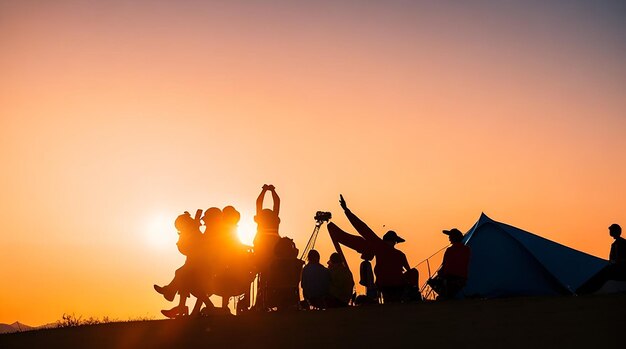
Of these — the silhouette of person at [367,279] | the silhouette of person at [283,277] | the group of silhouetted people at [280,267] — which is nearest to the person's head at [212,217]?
the group of silhouetted people at [280,267]

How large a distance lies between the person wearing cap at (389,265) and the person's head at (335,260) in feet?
2.47

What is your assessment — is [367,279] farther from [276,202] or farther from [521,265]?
[521,265]

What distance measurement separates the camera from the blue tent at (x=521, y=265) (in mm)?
19125

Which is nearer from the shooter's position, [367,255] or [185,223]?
[185,223]

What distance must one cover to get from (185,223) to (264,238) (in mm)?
1563

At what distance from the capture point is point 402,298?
657 inches

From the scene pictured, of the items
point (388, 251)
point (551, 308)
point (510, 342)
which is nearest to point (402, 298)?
point (388, 251)

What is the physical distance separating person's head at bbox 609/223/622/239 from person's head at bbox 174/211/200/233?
8513mm

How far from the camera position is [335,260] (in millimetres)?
16516

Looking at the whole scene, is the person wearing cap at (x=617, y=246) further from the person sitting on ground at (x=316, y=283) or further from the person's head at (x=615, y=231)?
the person sitting on ground at (x=316, y=283)

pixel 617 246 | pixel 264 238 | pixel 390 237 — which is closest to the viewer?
pixel 264 238

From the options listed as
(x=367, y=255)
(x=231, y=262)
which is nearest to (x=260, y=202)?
(x=231, y=262)

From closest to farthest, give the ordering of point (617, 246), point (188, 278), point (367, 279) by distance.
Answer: point (188, 278) < point (617, 246) < point (367, 279)


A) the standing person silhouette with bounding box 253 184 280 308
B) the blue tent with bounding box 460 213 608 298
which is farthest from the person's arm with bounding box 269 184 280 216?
the blue tent with bounding box 460 213 608 298
